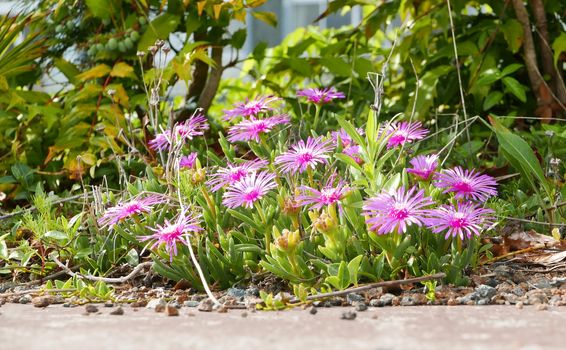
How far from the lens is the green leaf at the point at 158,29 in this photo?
367cm

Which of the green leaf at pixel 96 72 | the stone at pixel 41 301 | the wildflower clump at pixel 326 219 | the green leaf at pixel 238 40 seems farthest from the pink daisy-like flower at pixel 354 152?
the green leaf at pixel 238 40

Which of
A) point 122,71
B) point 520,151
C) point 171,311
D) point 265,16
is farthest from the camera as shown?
point 265,16

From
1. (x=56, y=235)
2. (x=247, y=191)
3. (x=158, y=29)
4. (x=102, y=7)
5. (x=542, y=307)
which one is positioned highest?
(x=102, y=7)

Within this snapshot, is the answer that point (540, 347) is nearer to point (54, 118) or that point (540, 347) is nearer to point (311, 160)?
point (311, 160)

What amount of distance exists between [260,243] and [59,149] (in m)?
1.47

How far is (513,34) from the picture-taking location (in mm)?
3768

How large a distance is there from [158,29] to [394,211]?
2016 millimetres

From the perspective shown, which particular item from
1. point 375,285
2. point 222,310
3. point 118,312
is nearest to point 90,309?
point 118,312

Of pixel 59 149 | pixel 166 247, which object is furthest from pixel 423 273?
pixel 59 149

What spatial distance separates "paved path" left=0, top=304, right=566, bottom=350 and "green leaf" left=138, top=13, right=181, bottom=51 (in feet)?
6.14

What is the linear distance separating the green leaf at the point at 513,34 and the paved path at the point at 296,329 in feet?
6.65

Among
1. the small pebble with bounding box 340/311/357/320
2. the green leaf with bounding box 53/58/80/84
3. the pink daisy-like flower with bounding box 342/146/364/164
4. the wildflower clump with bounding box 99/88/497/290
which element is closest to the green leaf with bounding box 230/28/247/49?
the green leaf with bounding box 53/58/80/84

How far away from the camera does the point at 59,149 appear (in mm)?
3533

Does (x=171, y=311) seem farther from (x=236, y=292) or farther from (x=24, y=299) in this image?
(x=24, y=299)
